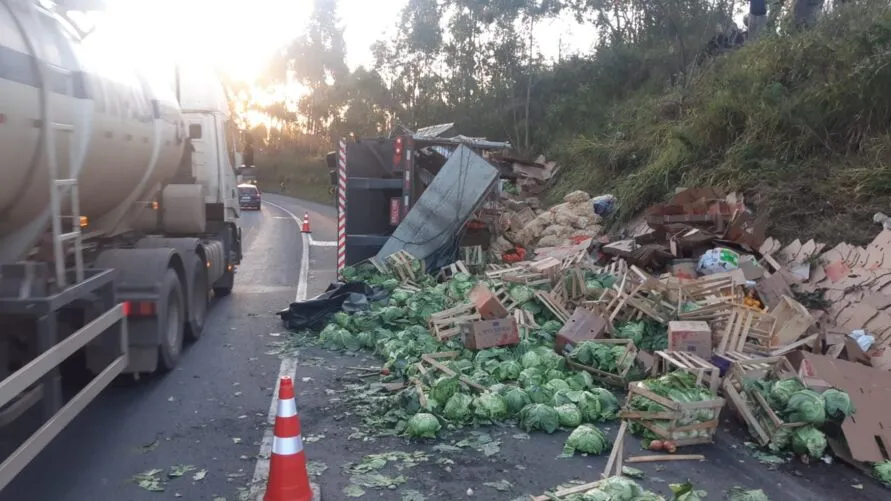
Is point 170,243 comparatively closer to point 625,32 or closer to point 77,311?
point 77,311

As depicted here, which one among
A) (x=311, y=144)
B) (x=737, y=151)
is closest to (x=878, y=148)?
(x=737, y=151)

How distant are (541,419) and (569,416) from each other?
0.75 ft

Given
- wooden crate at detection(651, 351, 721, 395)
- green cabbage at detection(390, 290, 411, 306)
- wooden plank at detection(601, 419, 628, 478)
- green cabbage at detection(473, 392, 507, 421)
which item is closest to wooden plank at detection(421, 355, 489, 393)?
green cabbage at detection(473, 392, 507, 421)

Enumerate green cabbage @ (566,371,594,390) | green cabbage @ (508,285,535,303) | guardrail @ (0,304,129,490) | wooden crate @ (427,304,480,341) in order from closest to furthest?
guardrail @ (0,304,129,490), green cabbage @ (566,371,594,390), wooden crate @ (427,304,480,341), green cabbage @ (508,285,535,303)

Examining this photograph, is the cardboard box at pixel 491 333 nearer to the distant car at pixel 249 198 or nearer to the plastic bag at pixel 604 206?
the plastic bag at pixel 604 206

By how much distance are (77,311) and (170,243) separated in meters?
3.53

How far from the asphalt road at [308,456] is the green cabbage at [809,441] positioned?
0.38 ft

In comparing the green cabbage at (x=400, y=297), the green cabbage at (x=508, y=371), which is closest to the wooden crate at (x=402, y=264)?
the green cabbage at (x=400, y=297)

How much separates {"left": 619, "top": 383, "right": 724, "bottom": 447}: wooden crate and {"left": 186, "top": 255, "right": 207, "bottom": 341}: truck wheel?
5.04 m

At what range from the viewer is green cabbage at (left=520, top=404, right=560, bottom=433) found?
Answer: 5918 mm

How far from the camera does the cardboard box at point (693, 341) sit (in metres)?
6.90

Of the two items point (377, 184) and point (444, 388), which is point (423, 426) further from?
point (377, 184)

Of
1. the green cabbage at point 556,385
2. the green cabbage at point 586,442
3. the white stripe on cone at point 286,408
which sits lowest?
the green cabbage at point 586,442

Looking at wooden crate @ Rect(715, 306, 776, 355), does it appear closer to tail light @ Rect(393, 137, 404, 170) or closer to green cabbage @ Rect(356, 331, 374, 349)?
green cabbage @ Rect(356, 331, 374, 349)
